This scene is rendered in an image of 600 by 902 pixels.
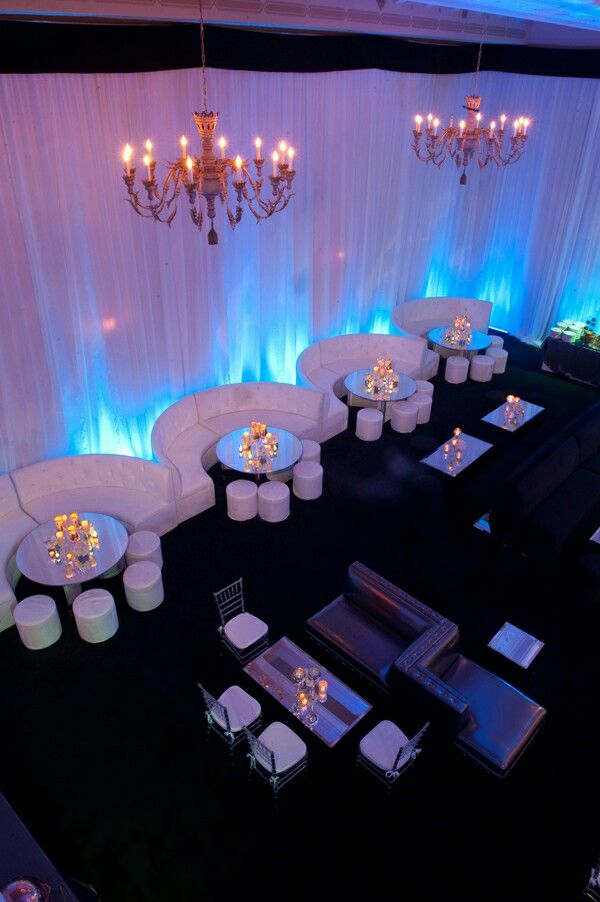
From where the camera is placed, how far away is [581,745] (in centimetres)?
519

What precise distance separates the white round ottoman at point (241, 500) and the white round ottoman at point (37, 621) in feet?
7.24

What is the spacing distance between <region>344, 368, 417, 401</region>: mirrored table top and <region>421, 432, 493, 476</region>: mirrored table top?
3.64 ft

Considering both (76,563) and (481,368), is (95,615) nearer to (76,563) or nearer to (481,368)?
(76,563)

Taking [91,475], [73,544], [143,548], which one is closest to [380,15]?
[91,475]

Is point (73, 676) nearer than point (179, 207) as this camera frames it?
Yes

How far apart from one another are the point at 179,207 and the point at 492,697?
6.08 meters

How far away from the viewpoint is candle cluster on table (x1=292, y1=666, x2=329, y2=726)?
17.1 ft

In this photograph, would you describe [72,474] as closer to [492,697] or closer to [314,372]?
[314,372]

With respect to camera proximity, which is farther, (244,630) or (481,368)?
(481,368)

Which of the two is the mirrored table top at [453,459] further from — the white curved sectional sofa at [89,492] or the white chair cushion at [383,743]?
the white chair cushion at [383,743]

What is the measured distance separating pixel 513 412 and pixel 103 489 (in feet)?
18.4

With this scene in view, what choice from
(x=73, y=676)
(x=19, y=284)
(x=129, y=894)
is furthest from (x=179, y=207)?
(x=129, y=894)

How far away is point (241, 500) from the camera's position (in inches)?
285

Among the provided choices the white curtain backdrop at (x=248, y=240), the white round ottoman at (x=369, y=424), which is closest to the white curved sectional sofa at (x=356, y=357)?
the white curtain backdrop at (x=248, y=240)
